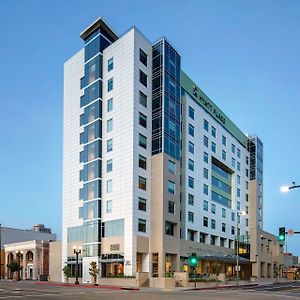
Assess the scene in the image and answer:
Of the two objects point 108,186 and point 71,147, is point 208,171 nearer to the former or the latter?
point 108,186

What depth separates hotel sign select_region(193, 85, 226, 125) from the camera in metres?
81.7

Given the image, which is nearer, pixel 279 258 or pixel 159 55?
pixel 159 55

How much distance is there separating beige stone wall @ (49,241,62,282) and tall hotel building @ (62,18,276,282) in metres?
2.79

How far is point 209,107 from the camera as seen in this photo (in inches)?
3430

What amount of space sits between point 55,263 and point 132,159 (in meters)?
25.0

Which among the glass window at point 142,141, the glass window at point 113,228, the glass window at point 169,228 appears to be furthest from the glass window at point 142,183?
the glass window at point 169,228

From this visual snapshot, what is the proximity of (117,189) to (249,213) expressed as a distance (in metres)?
52.5

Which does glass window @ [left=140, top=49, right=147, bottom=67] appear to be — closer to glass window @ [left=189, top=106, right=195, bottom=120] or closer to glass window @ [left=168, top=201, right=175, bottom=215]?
glass window @ [left=189, top=106, right=195, bottom=120]

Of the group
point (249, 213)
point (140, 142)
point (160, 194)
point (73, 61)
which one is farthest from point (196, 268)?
point (73, 61)

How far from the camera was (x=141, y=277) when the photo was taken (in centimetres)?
5472

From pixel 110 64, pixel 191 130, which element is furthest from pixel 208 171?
pixel 110 64

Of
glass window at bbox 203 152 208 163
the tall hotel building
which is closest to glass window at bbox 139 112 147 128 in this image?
the tall hotel building

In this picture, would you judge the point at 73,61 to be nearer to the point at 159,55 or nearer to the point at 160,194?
the point at 159,55

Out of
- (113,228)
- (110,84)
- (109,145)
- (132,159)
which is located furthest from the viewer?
(110,84)
